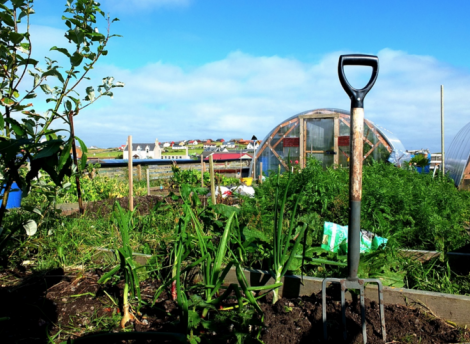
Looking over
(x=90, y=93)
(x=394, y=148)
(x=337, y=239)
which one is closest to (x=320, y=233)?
(x=337, y=239)

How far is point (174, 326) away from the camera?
1.90 meters

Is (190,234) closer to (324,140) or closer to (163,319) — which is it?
(163,319)

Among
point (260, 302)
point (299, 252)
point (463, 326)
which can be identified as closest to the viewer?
point (463, 326)

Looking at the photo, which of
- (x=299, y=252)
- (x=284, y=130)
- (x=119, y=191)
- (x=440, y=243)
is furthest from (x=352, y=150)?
(x=284, y=130)

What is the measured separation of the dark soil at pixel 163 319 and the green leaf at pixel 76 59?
4.84 ft

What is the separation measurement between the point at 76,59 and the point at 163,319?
66.2 inches

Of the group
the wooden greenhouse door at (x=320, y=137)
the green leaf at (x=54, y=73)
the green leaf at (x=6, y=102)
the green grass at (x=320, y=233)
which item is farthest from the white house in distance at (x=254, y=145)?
the green leaf at (x=6, y=102)

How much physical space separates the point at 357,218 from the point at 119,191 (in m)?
7.21

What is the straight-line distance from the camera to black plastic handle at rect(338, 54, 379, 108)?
75.5 inches

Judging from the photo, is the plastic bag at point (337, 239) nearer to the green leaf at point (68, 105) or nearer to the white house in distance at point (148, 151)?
the green leaf at point (68, 105)

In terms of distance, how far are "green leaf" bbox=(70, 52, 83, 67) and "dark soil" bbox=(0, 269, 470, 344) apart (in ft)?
4.84

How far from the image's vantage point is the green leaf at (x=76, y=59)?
2195mm

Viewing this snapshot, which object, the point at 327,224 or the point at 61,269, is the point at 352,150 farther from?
the point at 61,269

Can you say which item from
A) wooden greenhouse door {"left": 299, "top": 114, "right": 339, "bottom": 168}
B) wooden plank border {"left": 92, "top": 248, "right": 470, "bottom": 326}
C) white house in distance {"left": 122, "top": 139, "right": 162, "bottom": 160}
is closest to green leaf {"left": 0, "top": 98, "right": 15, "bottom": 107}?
wooden plank border {"left": 92, "top": 248, "right": 470, "bottom": 326}
